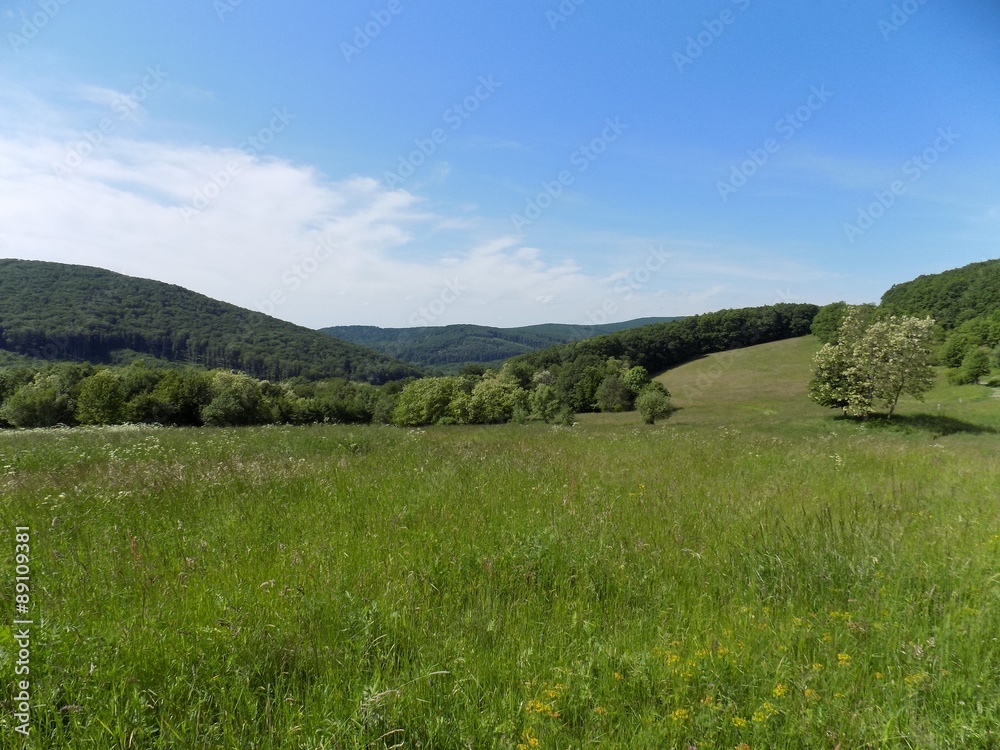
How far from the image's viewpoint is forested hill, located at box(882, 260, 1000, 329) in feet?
272

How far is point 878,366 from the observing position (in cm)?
2980

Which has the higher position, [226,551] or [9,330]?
[9,330]

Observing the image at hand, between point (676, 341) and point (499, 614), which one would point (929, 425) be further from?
point (676, 341)

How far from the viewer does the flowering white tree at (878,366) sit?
94.4ft

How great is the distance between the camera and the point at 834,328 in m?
89.3

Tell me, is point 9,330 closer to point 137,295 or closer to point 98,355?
point 98,355

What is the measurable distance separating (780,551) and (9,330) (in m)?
165

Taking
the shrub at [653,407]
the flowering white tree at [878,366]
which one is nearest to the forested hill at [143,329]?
the shrub at [653,407]

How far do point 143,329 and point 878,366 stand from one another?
17223cm

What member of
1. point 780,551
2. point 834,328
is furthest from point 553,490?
point 834,328

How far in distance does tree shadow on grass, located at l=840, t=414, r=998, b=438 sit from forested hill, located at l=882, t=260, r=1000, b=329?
217 ft

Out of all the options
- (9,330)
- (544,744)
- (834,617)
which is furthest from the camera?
(9,330)

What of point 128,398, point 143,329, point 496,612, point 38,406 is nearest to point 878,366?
point 496,612

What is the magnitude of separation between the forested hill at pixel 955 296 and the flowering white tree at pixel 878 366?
65.4 metres
